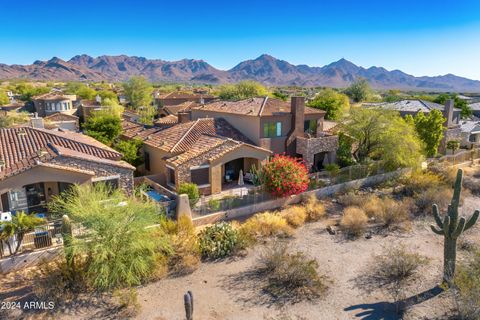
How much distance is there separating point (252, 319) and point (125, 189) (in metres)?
13.0

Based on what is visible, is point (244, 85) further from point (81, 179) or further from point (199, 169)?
point (81, 179)

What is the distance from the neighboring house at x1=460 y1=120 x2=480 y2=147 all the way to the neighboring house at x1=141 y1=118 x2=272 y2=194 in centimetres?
3130

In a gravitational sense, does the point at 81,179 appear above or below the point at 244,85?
below

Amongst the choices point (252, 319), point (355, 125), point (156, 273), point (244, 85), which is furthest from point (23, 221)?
point (244, 85)

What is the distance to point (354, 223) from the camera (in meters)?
22.3

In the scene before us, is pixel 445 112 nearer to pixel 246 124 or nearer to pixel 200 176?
pixel 246 124

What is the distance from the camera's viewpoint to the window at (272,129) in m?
30.6

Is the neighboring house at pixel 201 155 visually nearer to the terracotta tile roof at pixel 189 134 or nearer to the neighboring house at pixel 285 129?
the terracotta tile roof at pixel 189 134

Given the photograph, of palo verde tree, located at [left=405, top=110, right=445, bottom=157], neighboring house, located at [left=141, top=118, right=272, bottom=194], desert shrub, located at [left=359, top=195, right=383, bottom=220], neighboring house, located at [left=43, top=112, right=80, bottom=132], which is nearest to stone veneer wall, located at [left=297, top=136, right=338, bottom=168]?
neighboring house, located at [left=141, top=118, right=272, bottom=194]

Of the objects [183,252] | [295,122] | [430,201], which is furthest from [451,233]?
[295,122]

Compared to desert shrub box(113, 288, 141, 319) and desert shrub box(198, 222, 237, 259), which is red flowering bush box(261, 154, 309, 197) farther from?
desert shrub box(113, 288, 141, 319)

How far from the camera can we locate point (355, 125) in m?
32.3

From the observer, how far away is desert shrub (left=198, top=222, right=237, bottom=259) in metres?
18.7

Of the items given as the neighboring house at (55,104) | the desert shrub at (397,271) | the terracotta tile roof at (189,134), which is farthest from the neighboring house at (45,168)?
the neighboring house at (55,104)
